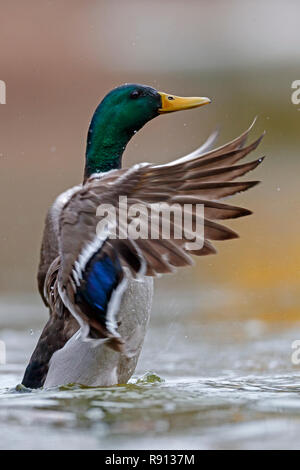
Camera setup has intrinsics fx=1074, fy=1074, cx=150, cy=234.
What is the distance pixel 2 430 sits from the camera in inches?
158

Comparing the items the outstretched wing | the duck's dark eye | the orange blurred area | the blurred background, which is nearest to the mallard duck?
the outstretched wing

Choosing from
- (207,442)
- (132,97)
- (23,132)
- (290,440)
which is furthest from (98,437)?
(23,132)

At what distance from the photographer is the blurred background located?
7.39 meters

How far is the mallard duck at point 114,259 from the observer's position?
4.11 metres

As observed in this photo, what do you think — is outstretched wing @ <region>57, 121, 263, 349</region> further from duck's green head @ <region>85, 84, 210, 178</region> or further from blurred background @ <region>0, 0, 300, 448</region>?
blurred background @ <region>0, 0, 300, 448</region>

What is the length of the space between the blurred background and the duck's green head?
5.11 feet

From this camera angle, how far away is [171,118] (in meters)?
13.5

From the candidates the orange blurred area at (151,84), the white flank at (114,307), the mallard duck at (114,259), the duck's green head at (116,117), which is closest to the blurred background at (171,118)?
the orange blurred area at (151,84)

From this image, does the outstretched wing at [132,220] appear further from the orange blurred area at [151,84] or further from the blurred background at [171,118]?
the orange blurred area at [151,84]

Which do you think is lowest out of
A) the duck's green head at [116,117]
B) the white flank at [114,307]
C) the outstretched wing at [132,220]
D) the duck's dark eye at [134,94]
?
the white flank at [114,307]

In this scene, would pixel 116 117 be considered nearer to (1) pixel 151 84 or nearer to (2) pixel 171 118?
(1) pixel 151 84

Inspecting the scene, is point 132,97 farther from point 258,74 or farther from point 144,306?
point 258,74

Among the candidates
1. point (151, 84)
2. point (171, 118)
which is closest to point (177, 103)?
point (151, 84)

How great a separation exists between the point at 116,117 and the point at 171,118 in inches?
329
